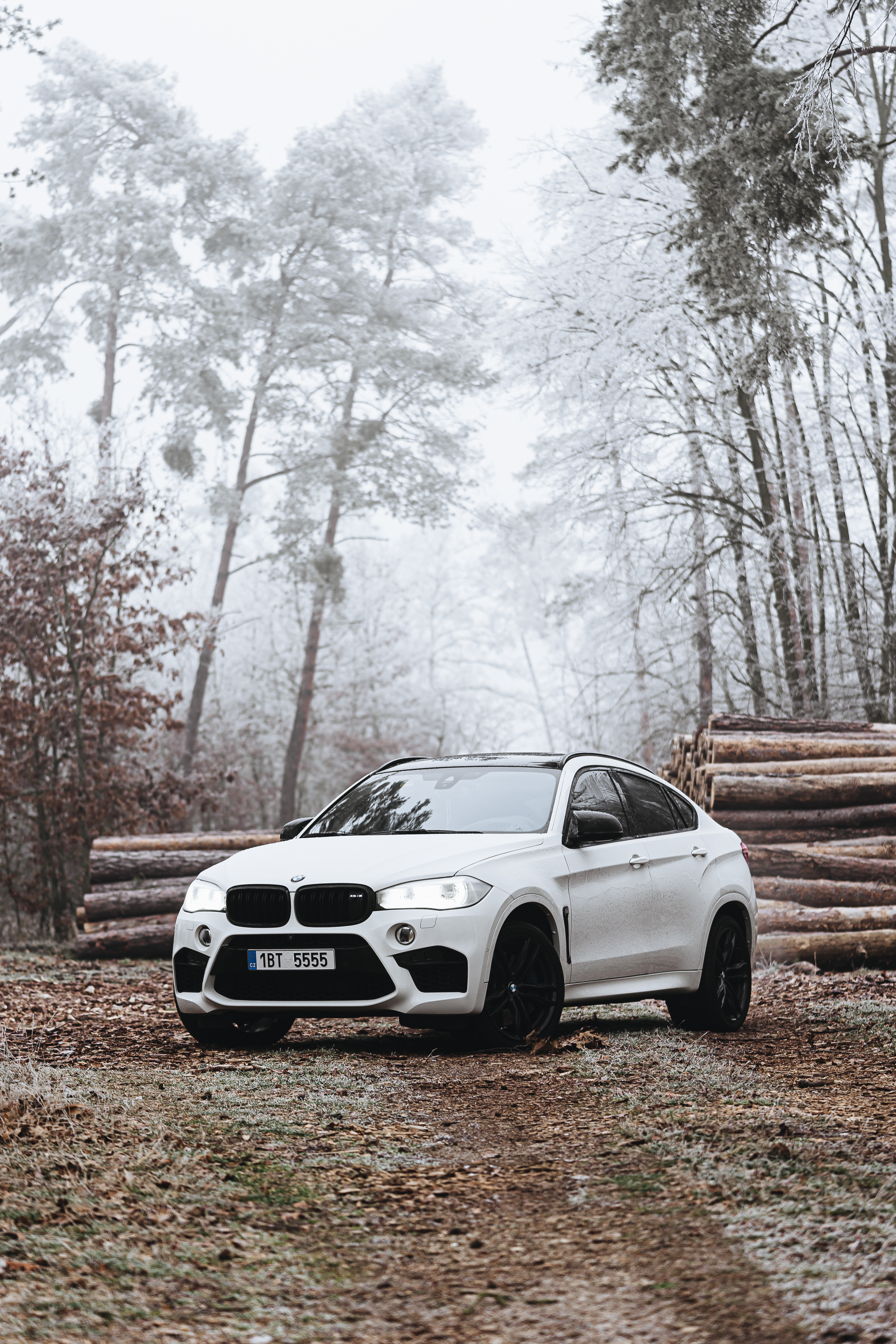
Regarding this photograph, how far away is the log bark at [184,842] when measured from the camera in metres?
15.2

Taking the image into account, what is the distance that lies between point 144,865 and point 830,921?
7120 millimetres

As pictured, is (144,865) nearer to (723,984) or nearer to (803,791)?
(803,791)

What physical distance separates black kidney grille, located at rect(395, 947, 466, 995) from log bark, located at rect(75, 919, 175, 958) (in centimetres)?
813

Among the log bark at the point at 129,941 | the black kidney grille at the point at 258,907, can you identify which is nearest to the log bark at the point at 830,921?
the log bark at the point at 129,941

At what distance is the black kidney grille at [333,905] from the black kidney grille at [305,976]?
7cm

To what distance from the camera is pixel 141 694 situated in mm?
19062

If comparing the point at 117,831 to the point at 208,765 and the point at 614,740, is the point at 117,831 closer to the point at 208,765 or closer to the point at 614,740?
the point at 208,765

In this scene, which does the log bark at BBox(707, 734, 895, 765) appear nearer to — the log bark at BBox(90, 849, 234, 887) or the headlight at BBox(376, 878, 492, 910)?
the log bark at BBox(90, 849, 234, 887)

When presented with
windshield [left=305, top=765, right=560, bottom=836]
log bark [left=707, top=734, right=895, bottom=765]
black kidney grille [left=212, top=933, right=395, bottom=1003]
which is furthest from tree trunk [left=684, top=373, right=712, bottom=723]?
black kidney grille [left=212, top=933, right=395, bottom=1003]

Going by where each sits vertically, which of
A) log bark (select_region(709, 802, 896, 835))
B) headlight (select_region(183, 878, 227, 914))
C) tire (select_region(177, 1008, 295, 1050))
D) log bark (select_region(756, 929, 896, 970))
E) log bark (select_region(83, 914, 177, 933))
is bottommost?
log bark (select_region(756, 929, 896, 970))

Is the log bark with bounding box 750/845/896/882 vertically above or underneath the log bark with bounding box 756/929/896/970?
above

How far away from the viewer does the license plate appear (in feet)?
23.0

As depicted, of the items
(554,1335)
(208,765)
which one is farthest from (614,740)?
(554,1335)

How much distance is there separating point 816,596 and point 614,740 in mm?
11639
